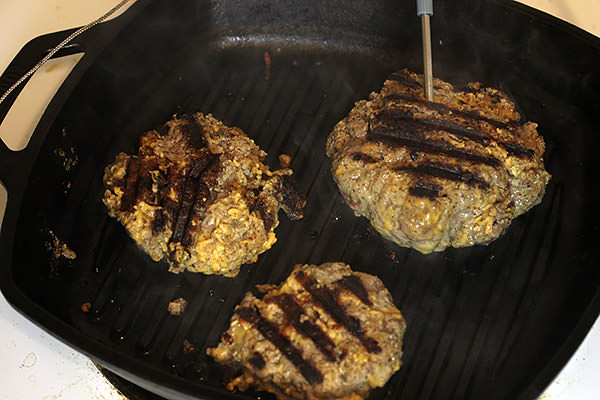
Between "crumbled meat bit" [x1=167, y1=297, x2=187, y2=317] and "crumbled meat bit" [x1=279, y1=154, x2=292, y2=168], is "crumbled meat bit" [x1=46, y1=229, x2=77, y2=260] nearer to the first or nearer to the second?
"crumbled meat bit" [x1=167, y1=297, x2=187, y2=317]


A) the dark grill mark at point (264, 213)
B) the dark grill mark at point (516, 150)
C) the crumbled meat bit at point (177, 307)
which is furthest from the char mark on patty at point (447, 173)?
the crumbled meat bit at point (177, 307)

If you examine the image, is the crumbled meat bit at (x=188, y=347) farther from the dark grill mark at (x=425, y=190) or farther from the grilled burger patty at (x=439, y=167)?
the dark grill mark at (x=425, y=190)

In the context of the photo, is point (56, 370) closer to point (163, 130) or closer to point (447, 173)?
point (163, 130)

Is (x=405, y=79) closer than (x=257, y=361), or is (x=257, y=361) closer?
(x=257, y=361)

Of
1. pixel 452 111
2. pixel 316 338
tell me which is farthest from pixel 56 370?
pixel 452 111

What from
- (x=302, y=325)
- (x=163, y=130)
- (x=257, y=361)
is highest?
(x=163, y=130)

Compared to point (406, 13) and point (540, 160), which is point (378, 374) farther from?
point (406, 13)

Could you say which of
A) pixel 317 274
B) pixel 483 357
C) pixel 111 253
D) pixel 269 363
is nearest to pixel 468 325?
pixel 483 357
